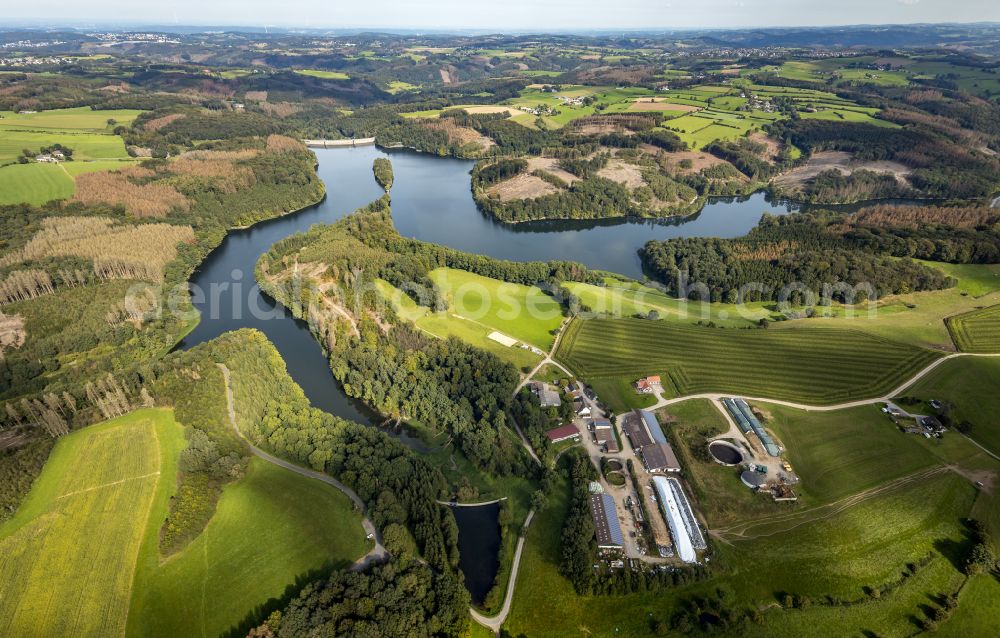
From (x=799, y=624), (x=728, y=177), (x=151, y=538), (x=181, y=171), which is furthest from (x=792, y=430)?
(x=181, y=171)

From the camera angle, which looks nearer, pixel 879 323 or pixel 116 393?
pixel 116 393

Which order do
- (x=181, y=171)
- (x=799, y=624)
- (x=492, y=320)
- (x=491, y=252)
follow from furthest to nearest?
1. (x=181, y=171)
2. (x=491, y=252)
3. (x=492, y=320)
4. (x=799, y=624)

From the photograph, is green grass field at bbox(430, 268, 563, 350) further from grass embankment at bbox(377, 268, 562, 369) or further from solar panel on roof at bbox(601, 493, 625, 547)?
solar panel on roof at bbox(601, 493, 625, 547)

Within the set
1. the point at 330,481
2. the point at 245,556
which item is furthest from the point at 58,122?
the point at 245,556

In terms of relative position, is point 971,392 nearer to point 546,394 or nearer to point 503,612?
point 546,394

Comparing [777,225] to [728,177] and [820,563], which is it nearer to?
[728,177]

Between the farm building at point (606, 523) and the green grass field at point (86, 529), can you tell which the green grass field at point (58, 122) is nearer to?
the green grass field at point (86, 529)

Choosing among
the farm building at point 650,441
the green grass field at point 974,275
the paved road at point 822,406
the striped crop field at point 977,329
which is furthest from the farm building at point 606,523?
the green grass field at point 974,275
